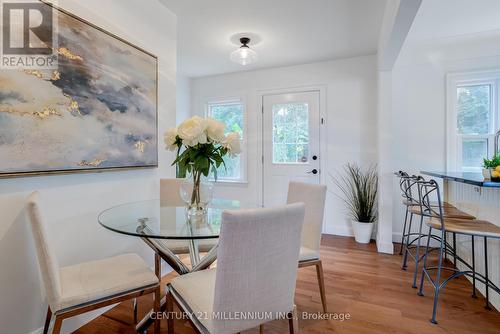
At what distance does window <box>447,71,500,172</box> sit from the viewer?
9.91 ft

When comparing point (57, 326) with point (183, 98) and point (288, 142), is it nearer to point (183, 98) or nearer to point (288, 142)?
point (288, 142)

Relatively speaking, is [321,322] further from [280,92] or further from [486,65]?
[486,65]

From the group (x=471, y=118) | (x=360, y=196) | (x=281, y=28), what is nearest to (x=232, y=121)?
(x=281, y=28)

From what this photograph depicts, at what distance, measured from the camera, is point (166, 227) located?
142 cm

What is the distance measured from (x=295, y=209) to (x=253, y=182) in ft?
10.3

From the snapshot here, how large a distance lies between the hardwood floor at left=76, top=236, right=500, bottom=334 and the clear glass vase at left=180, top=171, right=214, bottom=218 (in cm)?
77

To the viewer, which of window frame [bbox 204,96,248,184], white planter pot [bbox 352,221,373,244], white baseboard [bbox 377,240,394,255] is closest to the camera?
white baseboard [bbox 377,240,394,255]

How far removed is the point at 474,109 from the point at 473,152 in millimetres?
511

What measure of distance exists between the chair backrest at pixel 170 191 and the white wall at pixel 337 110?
2.06m

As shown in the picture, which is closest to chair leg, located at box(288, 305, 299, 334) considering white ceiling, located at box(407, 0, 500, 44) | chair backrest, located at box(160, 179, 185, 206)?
chair backrest, located at box(160, 179, 185, 206)

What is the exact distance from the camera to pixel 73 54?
5.21 feet

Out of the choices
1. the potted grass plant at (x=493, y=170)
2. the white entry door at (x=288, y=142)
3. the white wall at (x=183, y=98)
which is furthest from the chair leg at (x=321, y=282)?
the white wall at (x=183, y=98)

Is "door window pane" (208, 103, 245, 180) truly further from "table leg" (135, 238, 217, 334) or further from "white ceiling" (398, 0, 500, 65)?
"table leg" (135, 238, 217, 334)

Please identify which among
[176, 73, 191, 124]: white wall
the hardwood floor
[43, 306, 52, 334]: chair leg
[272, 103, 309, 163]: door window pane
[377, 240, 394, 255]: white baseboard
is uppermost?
[176, 73, 191, 124]: white wall
